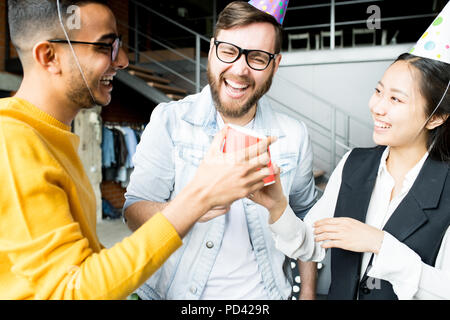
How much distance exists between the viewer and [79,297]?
1.85 ft

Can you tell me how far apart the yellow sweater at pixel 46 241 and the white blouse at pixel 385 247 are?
1.56ft

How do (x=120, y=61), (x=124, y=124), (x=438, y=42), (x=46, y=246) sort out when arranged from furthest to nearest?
(x=124, y=124)
(x=438, y=42)
(x=120, y=61)
(x=46, y=246)

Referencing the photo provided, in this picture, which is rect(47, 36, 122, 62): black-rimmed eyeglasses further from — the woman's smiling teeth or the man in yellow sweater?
the woman's smiling teeth

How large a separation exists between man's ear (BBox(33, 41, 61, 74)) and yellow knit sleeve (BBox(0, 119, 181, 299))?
0.20 m

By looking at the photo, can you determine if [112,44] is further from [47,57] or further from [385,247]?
[385,247]

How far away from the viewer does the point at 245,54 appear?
1.07m

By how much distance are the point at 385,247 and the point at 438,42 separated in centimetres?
61

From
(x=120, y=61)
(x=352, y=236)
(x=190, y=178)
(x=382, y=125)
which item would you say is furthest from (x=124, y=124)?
(x=352, y=236)

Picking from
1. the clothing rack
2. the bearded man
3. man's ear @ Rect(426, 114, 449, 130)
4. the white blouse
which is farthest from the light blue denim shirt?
the clothing rack

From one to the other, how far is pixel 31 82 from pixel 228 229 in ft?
2.28

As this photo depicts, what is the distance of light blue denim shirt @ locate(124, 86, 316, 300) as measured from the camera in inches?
42.3

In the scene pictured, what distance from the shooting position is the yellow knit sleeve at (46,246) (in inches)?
22.0
